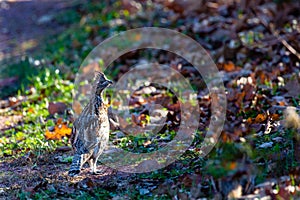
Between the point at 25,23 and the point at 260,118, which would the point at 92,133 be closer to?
the point at 260,118

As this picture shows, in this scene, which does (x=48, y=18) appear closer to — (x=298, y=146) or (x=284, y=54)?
(x=284, y=54)

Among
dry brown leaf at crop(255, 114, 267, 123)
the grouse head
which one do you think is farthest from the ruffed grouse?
dry brown leaf at crop(255, 114, 267, 123)

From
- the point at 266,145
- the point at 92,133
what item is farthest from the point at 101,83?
the point at 266,145

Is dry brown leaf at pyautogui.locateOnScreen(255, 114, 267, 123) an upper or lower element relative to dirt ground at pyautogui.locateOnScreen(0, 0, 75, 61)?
lower

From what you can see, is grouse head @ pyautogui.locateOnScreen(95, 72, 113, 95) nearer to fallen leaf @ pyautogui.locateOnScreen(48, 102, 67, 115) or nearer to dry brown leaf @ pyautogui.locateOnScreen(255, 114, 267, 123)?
→ dry brown leaf @ pyautogui.locateOnScreen(255, 114, 267, 123)

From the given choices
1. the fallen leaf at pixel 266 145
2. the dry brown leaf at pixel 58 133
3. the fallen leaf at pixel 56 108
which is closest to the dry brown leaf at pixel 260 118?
the fallen leaf at pixel 266 145

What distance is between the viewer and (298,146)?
555 cm

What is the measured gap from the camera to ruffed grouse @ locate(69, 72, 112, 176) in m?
5.70

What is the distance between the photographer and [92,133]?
575 centimetres

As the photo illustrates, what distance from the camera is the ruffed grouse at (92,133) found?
5703 millimetres

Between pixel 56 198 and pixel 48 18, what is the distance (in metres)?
7.21

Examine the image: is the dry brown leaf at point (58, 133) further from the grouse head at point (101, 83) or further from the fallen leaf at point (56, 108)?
the grouse head at point (101, 83)

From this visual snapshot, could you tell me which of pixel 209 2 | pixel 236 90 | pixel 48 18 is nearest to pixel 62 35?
pixel 48 18

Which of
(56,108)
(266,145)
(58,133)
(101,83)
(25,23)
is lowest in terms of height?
(266,145)
